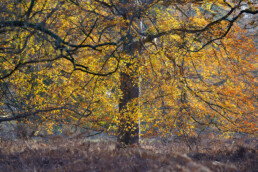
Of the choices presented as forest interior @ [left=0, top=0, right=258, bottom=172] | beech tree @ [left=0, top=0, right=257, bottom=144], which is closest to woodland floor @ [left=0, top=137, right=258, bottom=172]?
forest interior @ [left=0, top=0, right=258, bottom=172]

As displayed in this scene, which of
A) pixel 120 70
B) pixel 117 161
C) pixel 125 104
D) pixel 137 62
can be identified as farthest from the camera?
pixel 125 104

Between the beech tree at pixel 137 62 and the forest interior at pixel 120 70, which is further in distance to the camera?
the beech tree at pixel 137 62

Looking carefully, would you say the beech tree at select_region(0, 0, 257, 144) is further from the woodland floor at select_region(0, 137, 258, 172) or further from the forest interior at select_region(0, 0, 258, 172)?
the woodland floor at select_region(0, 137, 258, 172)

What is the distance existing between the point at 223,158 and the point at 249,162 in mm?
798

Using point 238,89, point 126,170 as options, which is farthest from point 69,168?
point 238,89

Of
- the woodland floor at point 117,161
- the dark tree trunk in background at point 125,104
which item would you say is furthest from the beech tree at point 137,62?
the woodland floor at point 117,161

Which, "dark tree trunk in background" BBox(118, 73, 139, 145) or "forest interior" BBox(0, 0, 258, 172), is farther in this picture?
"dark tree trunk in background" BBox(118, 73, 139, 145)

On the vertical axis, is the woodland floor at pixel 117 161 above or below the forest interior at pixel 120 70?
below

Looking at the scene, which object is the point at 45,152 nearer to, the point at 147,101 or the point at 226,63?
the point at 147,101

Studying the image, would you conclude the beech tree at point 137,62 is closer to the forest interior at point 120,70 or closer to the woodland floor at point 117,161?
the forest interior at point 120,70

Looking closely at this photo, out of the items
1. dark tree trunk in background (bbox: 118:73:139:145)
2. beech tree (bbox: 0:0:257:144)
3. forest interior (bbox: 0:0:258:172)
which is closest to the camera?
forest interior (bbox: 0:0:258:172)

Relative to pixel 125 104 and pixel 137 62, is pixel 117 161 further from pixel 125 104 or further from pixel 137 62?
pixel 125 104

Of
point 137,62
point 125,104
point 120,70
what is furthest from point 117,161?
point 125,104

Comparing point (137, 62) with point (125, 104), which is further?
point (125, 104)
